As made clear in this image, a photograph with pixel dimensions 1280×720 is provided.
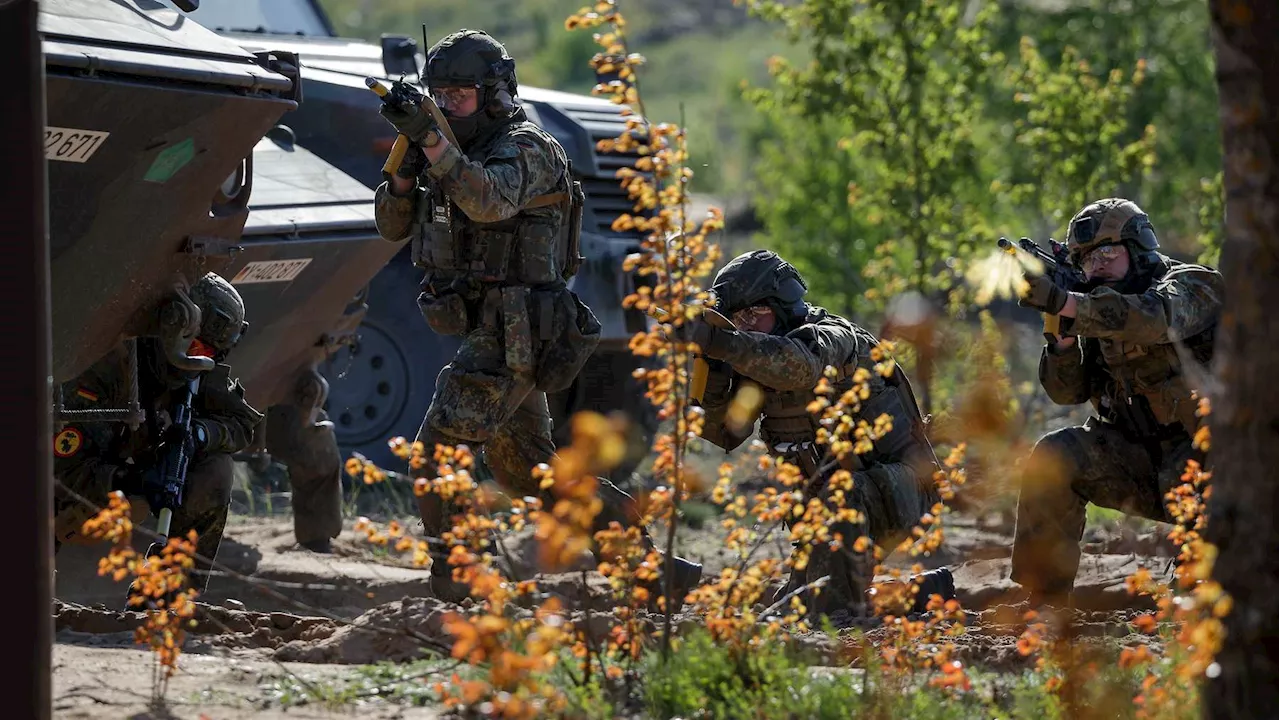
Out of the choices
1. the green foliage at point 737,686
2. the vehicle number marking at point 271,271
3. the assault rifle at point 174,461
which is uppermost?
the vehicle number marking at point 271,271

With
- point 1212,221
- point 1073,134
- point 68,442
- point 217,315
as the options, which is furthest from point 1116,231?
point 1212,221

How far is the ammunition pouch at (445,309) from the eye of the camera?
7.40 metres

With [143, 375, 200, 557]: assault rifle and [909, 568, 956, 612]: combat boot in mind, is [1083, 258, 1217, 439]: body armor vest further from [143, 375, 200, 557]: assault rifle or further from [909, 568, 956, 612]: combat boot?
[143, 375, 200, 557]: assault rifle

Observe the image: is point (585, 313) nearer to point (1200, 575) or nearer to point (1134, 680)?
point (1134, 680)

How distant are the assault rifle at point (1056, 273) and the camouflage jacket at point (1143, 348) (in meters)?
0.11

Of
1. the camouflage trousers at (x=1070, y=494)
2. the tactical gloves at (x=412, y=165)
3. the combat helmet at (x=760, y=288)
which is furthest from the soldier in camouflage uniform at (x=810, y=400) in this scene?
the tactical gloves at (x=412, y=165)

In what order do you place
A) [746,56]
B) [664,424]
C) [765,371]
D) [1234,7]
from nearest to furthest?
[1234,7], [765,371], [664,424], [746,56]

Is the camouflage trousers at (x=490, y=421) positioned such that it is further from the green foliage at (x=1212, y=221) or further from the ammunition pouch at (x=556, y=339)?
the green foliage at (x=1212, y=221)

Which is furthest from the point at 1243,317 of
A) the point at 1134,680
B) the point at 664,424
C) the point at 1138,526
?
the point at 664,424

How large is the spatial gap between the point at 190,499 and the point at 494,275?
4.56 ft

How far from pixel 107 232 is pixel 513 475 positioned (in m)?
1.75

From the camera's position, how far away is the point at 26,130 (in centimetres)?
392

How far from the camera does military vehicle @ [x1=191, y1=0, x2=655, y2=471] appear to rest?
399 inches

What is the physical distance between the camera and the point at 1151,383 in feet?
23.7
